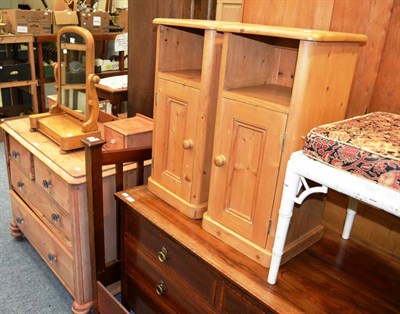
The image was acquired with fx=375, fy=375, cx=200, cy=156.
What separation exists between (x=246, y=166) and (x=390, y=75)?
58 cm

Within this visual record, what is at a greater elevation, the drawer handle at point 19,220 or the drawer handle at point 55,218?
the drawer handle at point 55,218

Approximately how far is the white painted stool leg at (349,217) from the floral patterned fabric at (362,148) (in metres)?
0.40

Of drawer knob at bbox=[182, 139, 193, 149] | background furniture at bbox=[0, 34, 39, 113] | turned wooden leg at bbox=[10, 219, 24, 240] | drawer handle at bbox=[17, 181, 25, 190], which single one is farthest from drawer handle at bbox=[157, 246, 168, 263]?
background furniture at bbox=[0, 34, 39, 113]

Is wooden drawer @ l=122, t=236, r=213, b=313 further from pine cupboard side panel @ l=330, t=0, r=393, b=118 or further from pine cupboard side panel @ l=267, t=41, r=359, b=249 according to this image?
pine cupboard side panel @ l=330, t=0, r=393, b=118

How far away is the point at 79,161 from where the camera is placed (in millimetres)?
1746

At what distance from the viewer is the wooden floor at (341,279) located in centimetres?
112

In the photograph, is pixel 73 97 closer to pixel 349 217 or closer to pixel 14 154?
pixel 14 154

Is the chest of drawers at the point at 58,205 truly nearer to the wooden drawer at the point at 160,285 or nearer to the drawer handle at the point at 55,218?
the drawer handle at the point at 55,218

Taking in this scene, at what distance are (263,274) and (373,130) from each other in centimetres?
55

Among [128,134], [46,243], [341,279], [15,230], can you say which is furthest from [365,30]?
[15,230]

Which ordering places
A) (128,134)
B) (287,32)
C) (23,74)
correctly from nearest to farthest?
1. (287,32)
2. (128,134)
3. (23,74)

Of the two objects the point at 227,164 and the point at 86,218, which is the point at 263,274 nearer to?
the point at 227,164

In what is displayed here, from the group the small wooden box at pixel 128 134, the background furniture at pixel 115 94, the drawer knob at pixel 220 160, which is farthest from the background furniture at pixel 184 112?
the background furniture at pixel 115 94

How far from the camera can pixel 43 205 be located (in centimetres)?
195
